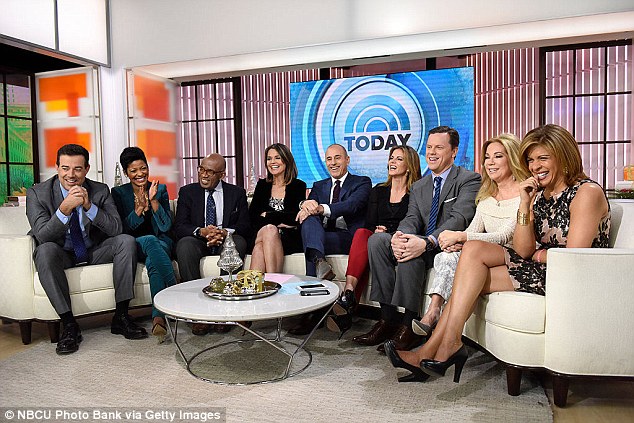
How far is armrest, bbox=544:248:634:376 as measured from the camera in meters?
2.02

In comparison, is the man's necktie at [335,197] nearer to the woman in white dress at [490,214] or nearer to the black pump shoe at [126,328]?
the woman in white dress at [490,214]

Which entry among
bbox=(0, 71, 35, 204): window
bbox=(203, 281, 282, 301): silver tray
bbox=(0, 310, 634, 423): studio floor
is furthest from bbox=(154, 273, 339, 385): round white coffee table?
bbox=(0, 71, 35, 204): window

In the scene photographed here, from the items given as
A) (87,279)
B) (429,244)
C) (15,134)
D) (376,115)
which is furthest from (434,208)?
(15,134)

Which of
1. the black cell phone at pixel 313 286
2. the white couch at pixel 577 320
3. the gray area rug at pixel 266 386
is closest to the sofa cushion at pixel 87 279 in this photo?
the gray area rug at pixel 266 386

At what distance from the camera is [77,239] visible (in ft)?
10.6

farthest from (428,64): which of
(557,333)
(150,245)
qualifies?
(557,333)

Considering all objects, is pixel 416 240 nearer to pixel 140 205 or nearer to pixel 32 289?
pixel 140 205

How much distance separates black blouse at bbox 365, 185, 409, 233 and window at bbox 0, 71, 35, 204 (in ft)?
13.6

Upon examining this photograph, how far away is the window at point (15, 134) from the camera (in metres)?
5.82

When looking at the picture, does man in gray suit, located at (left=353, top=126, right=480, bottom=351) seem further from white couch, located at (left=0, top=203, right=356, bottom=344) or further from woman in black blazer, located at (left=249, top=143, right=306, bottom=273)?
white couch, located at (left=0, top=203, right=356, bottom=344)

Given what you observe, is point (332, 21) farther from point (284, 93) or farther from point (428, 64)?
point (284, 93)

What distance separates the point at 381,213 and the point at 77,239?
184cm

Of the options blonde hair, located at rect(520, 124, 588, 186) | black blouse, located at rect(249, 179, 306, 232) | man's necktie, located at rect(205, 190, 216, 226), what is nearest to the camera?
blonde hair, located at rect(520, 124, 588, 186)

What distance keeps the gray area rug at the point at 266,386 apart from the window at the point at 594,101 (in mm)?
3391
